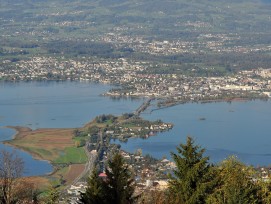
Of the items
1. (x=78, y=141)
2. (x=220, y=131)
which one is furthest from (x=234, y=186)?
(x=220, y=131)

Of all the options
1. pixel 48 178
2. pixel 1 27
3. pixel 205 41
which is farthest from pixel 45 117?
pixel 1 27

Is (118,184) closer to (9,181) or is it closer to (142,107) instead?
(9,181)

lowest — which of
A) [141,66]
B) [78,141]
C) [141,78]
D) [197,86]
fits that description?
[197,86]

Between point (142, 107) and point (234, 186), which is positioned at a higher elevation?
point (234, 186)

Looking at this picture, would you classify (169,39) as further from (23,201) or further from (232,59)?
(23,201)

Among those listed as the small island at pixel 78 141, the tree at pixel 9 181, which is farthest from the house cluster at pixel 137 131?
the tree at pixel 9 181

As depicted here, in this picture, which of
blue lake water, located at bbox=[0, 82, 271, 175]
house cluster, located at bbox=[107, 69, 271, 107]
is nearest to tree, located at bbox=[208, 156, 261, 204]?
blue lake water, located at bbox=[0, 82, 271, 175]

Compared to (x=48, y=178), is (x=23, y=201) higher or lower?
higher
